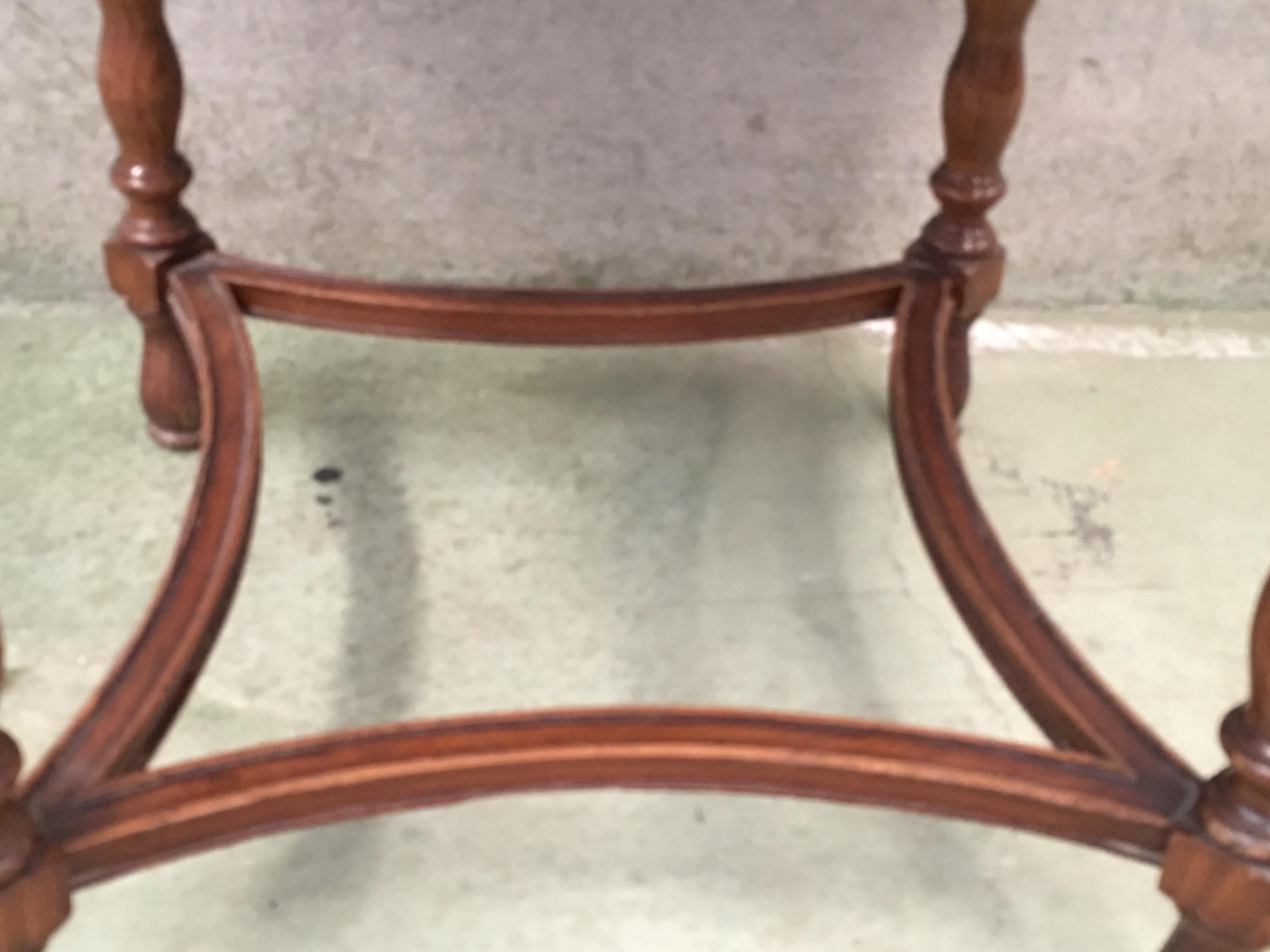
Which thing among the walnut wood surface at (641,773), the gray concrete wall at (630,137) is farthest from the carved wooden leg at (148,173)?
the walnut wood surface at (641,773)

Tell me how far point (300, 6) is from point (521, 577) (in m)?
0.44

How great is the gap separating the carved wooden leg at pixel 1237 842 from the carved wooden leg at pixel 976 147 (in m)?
0.36

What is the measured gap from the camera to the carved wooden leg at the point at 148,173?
64 centimetres

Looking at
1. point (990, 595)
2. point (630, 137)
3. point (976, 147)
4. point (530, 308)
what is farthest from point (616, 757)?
point (630, 137)

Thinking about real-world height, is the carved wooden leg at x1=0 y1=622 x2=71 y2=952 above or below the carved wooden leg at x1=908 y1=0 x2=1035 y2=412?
below

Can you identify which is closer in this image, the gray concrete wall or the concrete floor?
the concrete floor

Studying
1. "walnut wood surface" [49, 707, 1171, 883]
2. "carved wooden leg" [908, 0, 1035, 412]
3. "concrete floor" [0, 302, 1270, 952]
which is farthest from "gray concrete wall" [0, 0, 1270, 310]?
"walnut wood surface" [49, 707, 1171, 883]

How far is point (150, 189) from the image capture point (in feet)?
2.23

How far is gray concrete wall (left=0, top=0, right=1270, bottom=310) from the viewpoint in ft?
2.85

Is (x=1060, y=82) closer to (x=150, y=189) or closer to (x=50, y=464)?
(x=150, y=189)

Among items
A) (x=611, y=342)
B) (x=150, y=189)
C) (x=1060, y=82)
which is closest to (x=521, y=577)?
(x=611, y=342)

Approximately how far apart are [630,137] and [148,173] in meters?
0.37

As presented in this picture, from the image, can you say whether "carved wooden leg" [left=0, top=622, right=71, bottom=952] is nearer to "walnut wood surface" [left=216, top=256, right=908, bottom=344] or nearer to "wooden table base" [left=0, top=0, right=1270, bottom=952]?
"wooden table base" [left=0, top=0, right=1270, bottom=952]

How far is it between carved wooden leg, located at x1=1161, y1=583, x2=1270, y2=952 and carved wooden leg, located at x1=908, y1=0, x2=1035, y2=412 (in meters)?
0.36
